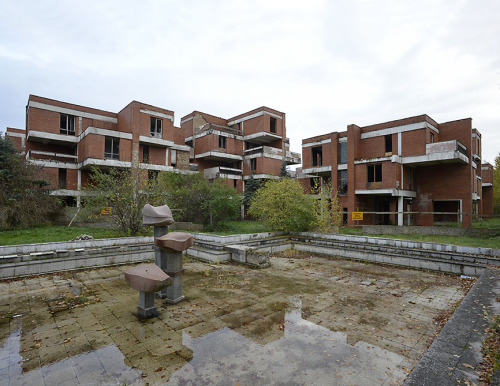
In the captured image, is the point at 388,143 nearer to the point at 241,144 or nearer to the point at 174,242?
the point at 241,144

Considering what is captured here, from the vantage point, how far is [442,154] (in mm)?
22234

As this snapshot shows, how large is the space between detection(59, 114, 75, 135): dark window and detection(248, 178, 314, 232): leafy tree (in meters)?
23.0

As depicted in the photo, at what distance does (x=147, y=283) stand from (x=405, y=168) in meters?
26.4

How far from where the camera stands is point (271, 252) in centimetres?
1346

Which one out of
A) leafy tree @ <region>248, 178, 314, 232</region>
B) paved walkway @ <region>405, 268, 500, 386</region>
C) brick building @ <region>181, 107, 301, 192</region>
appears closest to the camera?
paved walkway @ <region>405, 268, 500, 386</region>

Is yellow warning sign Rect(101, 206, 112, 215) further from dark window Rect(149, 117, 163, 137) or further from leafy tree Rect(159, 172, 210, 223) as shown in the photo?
dark window Rect(149, 117, 163, 137)

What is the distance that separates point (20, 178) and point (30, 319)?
53.9 ft


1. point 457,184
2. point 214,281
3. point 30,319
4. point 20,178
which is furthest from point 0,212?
point 457,184

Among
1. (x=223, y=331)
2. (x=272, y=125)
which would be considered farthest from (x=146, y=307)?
(x=272, y=125)

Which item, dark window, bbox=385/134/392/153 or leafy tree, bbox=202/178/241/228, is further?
dark window, bbox=385/134/392/153

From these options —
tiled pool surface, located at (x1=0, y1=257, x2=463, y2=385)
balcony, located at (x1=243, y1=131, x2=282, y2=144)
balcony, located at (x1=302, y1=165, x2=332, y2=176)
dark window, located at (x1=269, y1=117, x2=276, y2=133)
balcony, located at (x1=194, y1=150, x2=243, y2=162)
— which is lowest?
tiled pool surface, located at (x1=0, y1=257, x2=463, y2=385)

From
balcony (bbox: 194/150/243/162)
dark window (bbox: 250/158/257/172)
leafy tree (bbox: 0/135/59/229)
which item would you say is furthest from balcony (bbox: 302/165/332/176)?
leafy tree (bbox: 0/135/59/229)

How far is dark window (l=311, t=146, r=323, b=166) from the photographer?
103 feet

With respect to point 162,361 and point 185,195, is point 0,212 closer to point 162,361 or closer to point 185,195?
point 185,195
